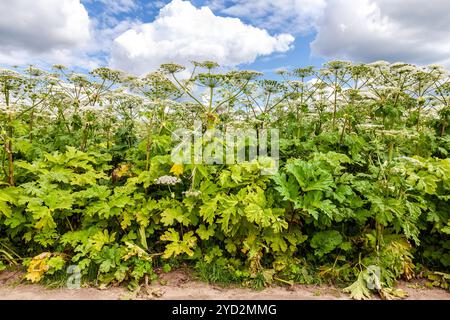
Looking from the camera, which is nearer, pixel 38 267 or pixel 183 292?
pixel 183 292

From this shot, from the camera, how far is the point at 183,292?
4.81 m

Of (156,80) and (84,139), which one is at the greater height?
(156,80)

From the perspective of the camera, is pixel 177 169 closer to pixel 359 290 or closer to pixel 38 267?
pixel 38 267

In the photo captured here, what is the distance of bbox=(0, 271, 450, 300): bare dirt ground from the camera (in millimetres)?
4652

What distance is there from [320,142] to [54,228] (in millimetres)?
4999

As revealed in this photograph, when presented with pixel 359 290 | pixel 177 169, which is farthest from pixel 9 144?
pixel 359 290

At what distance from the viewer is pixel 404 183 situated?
486 cm

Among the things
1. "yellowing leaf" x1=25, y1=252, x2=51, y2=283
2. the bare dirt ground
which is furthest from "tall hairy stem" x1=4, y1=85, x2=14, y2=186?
the bare dirt ground

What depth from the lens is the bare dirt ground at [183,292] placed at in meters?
4.65

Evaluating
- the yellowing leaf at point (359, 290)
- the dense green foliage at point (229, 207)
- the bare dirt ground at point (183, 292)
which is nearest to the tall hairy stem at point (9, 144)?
the dense green foliage at point (229, 207)

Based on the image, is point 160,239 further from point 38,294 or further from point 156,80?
point 156,80
